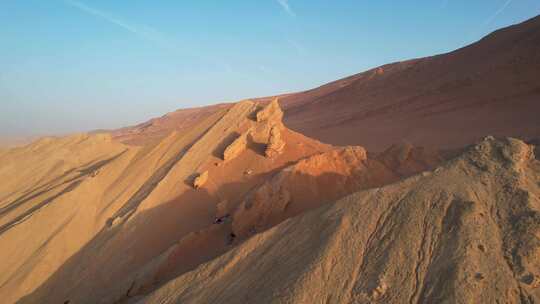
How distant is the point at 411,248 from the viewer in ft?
13.0

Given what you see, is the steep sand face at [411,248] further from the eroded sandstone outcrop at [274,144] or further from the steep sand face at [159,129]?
the steep sand face at [159,129]

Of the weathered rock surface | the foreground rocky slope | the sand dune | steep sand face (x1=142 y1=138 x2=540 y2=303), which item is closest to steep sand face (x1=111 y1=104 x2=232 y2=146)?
the sand dune

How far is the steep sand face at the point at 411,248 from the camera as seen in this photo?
11.5 feet

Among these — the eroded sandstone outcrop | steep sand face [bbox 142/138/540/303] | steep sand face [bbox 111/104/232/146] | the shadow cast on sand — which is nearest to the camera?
steep sand face [bbox 142/138/540/303]

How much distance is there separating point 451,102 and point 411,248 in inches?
820

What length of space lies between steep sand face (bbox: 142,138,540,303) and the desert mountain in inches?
488

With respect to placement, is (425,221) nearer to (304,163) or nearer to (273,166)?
(304,163)

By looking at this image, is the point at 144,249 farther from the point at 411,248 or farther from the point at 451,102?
the point at 451,102

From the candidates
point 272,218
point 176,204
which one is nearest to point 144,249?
point 176,204

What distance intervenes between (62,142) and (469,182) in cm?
1828

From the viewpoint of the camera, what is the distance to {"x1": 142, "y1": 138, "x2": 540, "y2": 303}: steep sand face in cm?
350

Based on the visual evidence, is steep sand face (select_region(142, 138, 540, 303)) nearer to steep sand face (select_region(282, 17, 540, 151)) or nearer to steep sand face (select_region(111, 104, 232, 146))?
steep sand face (select_region(282, 17, 540, 151))

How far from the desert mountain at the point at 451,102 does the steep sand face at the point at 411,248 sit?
488 inches

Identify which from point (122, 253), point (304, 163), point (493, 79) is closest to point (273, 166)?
point (304, 163)
